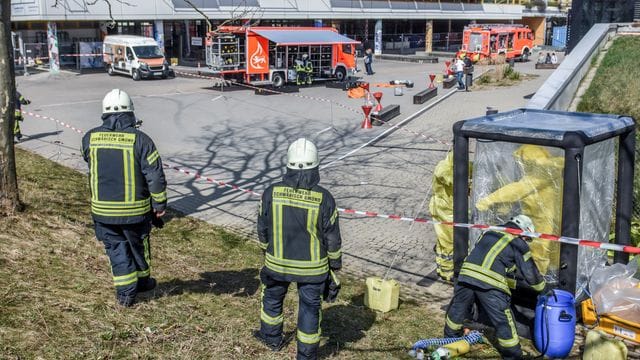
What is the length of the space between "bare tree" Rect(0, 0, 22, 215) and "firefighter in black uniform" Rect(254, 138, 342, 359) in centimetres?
432

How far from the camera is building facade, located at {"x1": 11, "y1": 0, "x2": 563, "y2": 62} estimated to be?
3400cm

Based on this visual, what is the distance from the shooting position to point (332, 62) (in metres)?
31.2

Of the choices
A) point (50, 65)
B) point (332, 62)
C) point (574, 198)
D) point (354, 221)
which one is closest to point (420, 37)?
point (332, 62)

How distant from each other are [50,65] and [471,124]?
3292 cm

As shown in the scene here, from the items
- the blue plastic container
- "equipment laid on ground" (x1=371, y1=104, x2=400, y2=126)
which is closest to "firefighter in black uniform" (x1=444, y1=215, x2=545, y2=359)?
the blue plastic container

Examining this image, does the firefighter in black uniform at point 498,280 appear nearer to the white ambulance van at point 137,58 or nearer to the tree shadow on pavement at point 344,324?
the tree shadow on pavement at point 344,324

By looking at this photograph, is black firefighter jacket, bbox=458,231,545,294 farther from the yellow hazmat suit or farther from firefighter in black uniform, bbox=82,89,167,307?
firefighter in black uniform, bbox=82,89,167,307

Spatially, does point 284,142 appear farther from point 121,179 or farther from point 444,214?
point 121,179

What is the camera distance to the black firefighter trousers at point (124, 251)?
6.08 meters

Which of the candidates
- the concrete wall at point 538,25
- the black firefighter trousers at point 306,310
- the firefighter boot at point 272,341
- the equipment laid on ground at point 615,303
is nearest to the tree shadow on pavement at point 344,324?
the firefighter boot at point 272,341

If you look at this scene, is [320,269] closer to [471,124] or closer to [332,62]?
[471,124]

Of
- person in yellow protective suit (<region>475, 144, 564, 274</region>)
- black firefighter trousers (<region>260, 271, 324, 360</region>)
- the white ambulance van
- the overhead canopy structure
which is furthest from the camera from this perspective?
the white ambulance van

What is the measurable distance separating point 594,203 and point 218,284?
13.8ft

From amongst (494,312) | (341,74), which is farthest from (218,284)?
(341,74)
